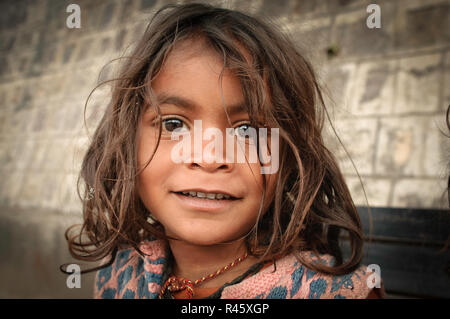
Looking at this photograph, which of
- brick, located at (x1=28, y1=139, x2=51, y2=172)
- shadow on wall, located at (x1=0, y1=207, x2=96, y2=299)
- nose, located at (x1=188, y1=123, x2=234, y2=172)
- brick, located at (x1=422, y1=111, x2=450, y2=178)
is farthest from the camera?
brick, located at (x1=28, y1=139, x2=51, y2=172)

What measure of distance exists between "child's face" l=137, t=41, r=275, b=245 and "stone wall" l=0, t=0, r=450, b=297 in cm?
18

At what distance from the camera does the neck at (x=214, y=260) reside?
26.3 inches

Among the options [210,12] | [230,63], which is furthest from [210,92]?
[210,12]

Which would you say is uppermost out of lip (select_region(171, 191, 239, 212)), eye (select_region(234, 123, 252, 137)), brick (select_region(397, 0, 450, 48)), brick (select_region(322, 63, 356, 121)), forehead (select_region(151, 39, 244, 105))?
brick (select_region(397, 0, 450, 48))

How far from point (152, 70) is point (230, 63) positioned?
5.0 inches

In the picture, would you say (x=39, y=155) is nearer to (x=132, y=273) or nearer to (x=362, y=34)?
(x=132, y=273)

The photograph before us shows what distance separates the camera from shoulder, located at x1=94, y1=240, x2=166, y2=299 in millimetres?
712

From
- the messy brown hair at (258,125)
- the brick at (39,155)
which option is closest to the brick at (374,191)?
the messy brown hair at (258,125)

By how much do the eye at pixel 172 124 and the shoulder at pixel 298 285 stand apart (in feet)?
0.90
